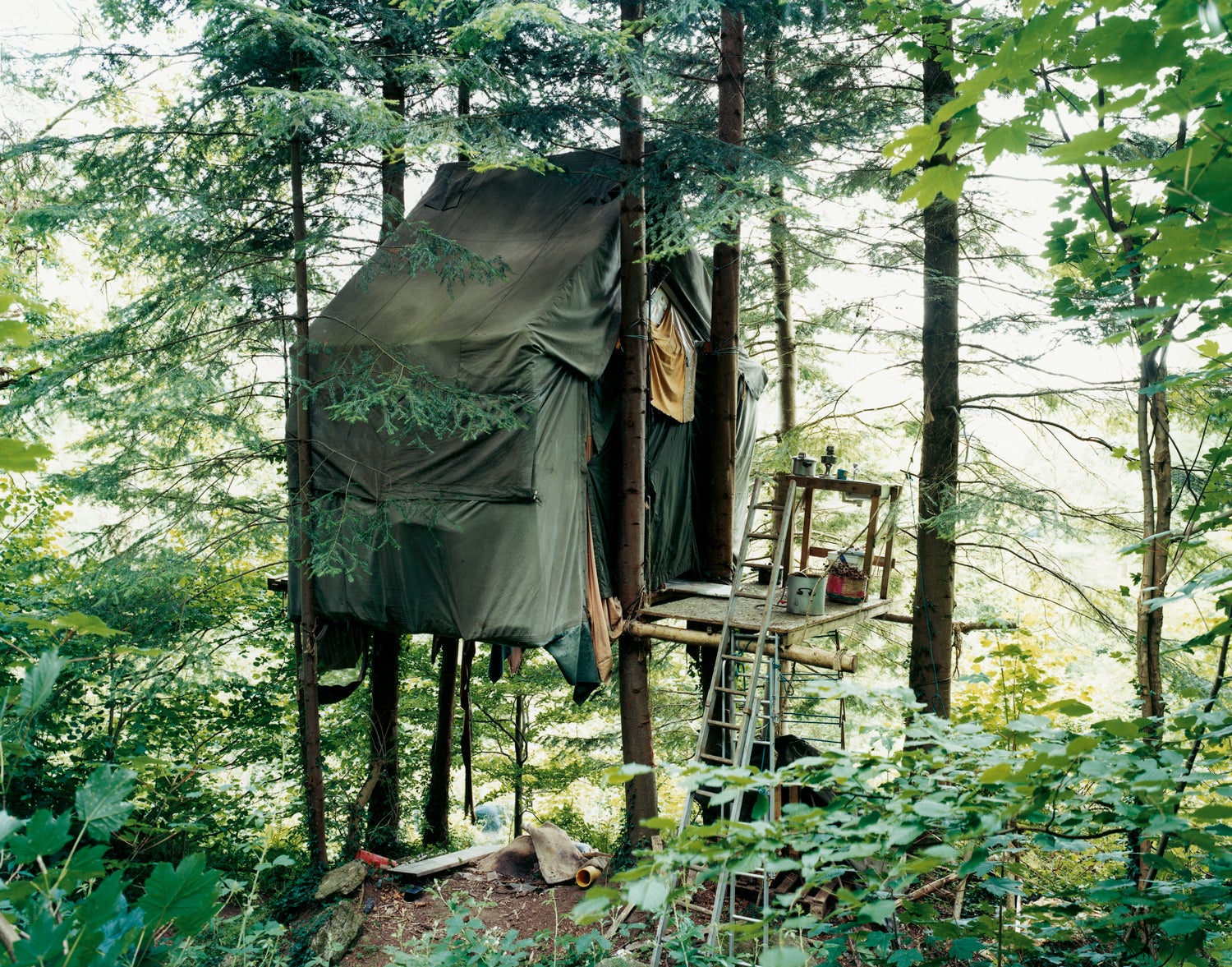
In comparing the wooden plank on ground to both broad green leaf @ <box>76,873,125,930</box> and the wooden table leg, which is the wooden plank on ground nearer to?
the wooden table leg

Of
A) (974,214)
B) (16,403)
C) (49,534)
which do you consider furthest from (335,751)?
(974,214)

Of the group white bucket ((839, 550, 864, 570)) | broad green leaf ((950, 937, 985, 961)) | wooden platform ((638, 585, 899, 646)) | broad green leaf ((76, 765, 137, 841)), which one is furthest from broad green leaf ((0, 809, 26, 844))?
white bucket ((839, 550, 864, 570))

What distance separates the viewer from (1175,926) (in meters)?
1.50

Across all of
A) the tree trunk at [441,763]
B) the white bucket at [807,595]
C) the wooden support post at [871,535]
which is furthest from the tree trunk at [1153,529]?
the tree trunk at [441,763]

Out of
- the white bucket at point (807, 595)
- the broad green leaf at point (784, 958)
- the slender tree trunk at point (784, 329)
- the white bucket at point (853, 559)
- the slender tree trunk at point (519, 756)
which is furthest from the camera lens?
the slender tree trunk at point (519, 756)

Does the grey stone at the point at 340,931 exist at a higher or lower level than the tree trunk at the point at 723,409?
lower

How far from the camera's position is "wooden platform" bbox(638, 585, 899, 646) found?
602 centimetres

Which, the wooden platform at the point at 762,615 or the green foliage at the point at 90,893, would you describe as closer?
the green foliage at the point at 90,893

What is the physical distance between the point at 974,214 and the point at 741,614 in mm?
4508

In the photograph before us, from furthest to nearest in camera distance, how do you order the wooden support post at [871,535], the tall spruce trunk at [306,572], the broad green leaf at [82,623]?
1. the wooden support post at [871,535]
2. the tall spruce trunk at [306,572]
3. the broad green leaf at [82,623]

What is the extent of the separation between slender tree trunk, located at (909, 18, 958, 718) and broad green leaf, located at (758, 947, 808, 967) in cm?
605

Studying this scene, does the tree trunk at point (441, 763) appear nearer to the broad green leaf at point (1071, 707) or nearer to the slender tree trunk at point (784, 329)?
the slender tree trunk at point (784, 329)

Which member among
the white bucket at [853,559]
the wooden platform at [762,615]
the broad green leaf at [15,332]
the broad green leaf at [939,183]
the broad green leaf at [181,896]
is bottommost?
the wooden platform at [762,615]

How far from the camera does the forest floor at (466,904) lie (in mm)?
5680
